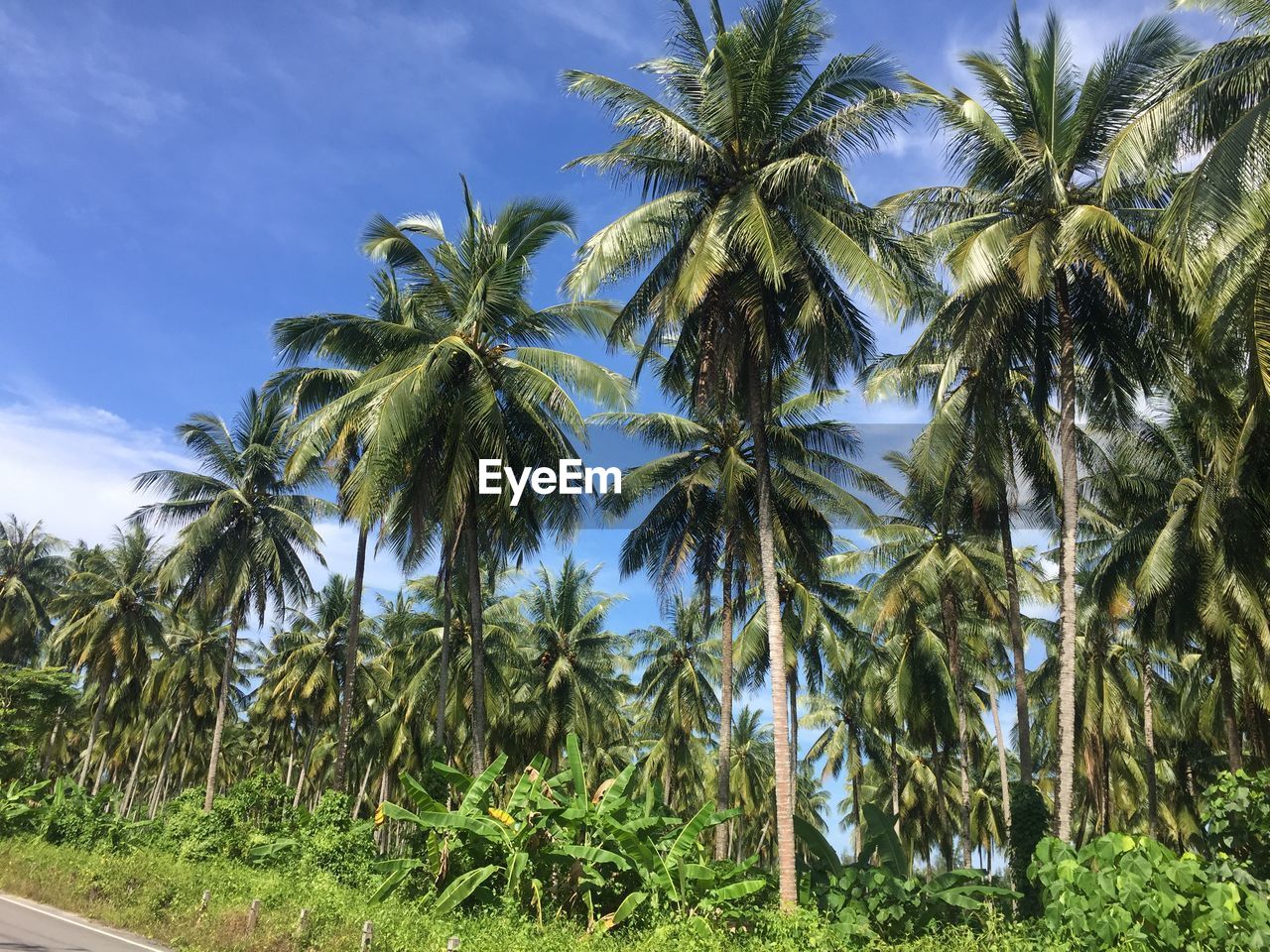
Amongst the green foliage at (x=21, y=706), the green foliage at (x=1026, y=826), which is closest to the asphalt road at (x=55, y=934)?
the green foliage at (x=1026, y=826)

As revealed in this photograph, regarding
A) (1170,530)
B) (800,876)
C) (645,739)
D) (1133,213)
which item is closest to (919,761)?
(645,739)

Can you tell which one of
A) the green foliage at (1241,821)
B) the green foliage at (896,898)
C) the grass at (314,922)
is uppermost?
the green foliage at (1241,821)

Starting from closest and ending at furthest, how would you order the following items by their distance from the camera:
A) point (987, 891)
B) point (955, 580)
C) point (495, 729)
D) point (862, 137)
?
point (987, 891) → point (862, 137) → point (955, 580) → point (495, 729)

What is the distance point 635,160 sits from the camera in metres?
15.5

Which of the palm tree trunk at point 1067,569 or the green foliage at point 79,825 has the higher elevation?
the palm tree trunk at point 1067,569

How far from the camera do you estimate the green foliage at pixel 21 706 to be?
29.8m

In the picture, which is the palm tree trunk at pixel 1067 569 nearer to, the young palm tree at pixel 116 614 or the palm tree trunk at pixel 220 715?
the palm tree trunk at pixel 220 715

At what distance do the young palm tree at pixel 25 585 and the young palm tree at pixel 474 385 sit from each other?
34.6 meters

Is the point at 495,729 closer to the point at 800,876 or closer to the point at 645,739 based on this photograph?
the point at 800,876

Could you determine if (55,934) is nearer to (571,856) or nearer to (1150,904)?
(571,856)

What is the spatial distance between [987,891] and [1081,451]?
33.9 ft

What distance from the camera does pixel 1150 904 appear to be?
9.15 metres

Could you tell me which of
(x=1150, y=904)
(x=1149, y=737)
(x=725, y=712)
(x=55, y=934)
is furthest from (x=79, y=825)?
(x=1149, y=737)

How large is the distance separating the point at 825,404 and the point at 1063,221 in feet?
22.0
